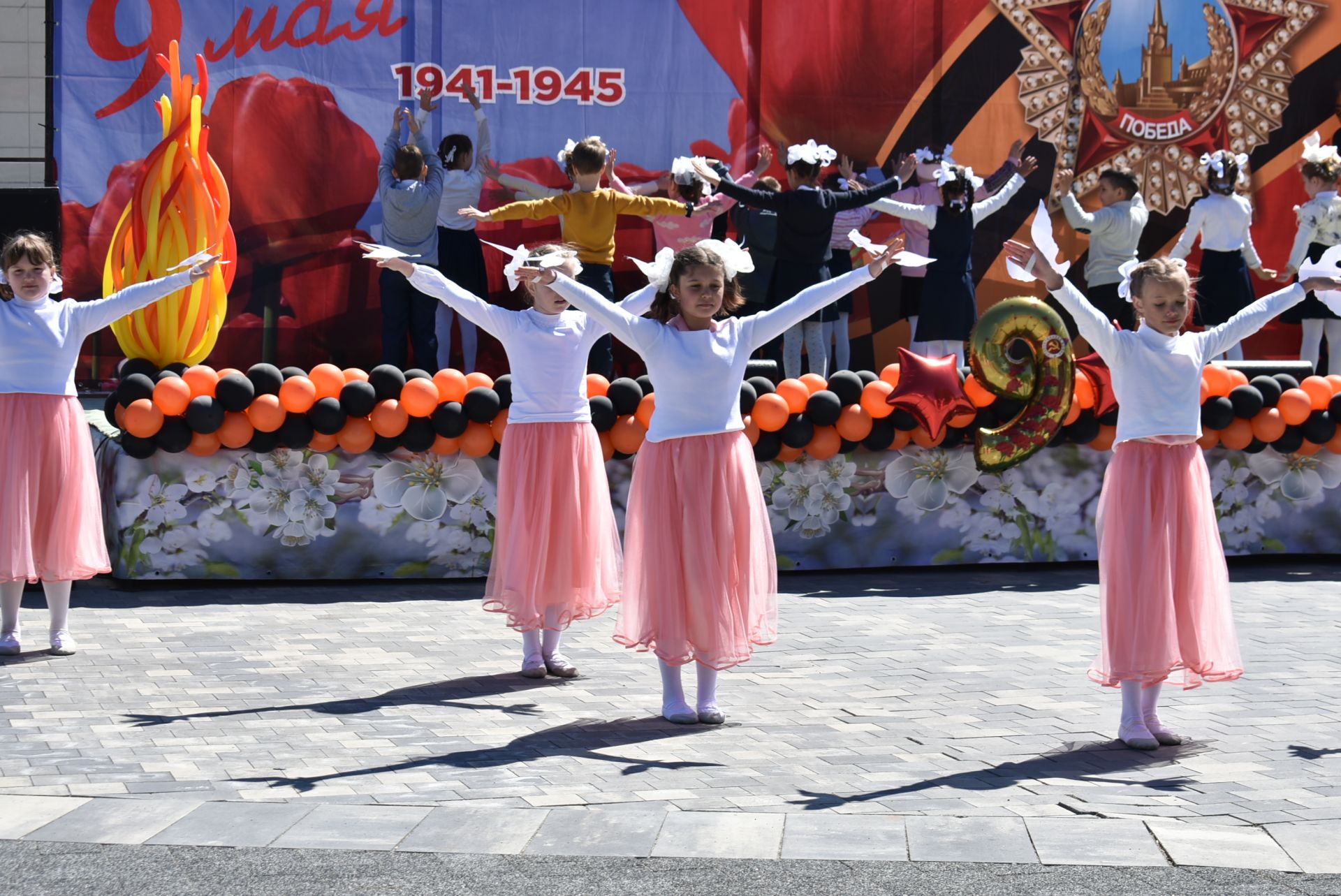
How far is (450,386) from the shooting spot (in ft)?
28.3

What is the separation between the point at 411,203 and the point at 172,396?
327 centimetres

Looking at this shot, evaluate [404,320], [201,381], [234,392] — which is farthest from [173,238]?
[404,320]

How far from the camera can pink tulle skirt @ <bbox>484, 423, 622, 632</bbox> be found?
21.9ft

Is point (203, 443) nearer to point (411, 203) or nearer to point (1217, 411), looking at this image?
point (411, 203)

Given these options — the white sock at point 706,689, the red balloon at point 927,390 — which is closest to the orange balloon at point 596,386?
the red balloon at point 927,390

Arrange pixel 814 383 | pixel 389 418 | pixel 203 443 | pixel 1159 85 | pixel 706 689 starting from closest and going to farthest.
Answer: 1. pixel 706 689
2. pixel 203 443
3. pixel 389 418
4. pixel 814 383
5. pixel 1159 85

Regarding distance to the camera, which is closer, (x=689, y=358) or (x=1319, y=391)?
(x=689, y=358)

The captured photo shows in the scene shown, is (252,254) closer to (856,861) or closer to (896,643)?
(896,643)

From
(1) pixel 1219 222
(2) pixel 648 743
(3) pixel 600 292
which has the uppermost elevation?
(1) pixel 1219 222

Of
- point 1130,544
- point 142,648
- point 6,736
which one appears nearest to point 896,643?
point 1130,544

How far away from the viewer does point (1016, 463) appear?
30.1ft

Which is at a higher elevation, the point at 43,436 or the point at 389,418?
the point at 389,418

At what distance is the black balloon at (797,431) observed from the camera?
8977 millimetres

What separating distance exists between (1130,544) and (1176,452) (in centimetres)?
36
